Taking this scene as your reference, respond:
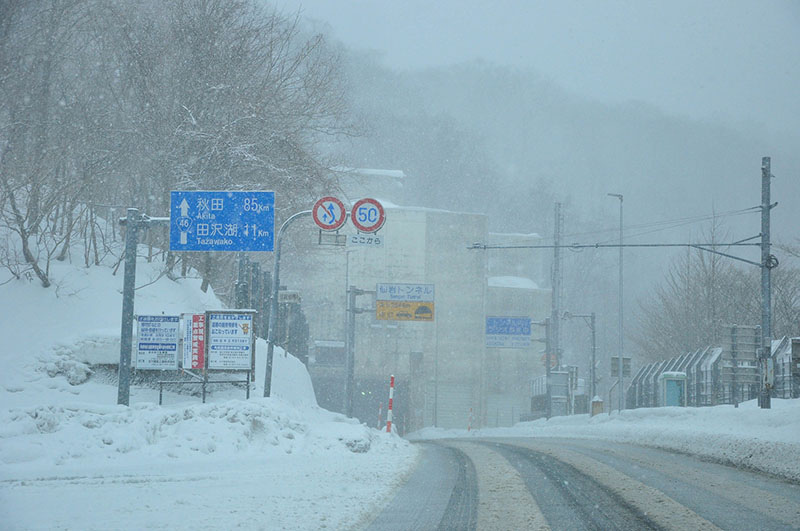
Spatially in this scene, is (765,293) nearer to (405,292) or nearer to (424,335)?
(405,292)

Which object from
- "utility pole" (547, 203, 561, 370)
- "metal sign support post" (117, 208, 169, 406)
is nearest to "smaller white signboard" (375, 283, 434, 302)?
"utility pole" (547, 203, 561, 370)

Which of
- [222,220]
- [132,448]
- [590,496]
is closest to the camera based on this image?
[590,496]

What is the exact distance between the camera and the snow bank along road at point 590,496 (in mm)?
7668

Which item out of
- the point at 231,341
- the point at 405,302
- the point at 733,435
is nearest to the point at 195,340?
the point at 231,341

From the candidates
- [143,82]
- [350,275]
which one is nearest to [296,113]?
[143,82]

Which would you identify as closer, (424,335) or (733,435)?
(733,435)

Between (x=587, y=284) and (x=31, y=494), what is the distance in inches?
3128

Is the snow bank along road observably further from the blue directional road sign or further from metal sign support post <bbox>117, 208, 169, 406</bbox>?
the blue directional road sign

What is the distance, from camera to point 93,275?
74.4 feet

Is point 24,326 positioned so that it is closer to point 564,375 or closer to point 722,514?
point 722,514

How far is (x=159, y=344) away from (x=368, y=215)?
583 cm

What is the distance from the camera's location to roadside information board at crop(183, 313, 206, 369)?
1825 cm

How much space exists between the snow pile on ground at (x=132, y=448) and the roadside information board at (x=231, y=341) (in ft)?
5.31

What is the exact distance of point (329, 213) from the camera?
20281 millimetres
